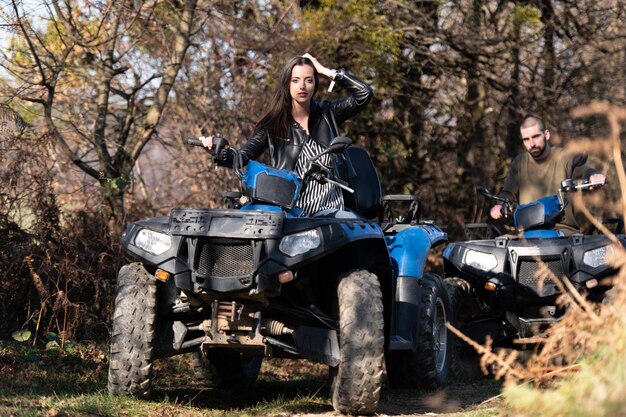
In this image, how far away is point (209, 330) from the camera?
6.09 m

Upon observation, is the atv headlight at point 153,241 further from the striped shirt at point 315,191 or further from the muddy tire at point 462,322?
the muddy tire at point 462,322

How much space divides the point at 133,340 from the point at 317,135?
1.96 meters

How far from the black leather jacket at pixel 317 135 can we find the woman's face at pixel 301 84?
0.16 m

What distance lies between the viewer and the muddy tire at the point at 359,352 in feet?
19.8

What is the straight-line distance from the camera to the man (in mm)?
8938

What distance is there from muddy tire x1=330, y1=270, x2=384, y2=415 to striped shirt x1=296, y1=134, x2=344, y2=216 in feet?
2.94

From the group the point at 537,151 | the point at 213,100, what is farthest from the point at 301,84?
the point at 213,100

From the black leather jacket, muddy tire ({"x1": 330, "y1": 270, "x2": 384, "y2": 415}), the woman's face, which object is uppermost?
the woman's face

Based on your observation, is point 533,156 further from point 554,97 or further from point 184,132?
point 554,97

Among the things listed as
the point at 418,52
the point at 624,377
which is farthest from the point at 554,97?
the point at 624,377

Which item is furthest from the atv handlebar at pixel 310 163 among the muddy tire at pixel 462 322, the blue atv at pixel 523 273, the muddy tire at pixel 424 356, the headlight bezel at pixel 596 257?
the headlight bezel at pixel 596 257

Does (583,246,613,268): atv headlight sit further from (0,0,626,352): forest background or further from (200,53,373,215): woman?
(200,53,373,215): woman

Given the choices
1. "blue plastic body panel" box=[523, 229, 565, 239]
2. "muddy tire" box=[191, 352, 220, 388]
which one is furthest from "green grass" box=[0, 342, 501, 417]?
"blue plastic body panel" box=[523, 229, 565, 239]

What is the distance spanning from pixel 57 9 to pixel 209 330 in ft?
13.0
